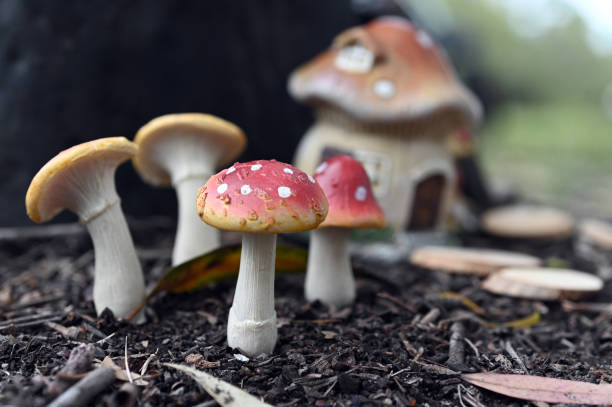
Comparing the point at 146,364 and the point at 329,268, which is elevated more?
the point at 329,268

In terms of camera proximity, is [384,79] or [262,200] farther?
[384,79]

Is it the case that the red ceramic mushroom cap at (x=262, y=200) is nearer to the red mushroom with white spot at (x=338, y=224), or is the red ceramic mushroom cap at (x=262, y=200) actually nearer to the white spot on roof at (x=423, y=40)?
the red mushroom with white spot at (x=338, y=224)

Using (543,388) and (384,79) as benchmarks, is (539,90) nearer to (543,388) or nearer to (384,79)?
(384,79)

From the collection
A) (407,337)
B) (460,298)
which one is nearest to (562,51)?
(460,298)

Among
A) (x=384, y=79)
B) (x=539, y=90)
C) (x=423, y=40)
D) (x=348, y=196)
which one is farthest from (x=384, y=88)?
(x=539, y=90)

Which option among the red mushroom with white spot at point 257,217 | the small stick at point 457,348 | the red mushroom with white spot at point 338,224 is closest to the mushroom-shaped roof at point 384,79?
the red mushroom with white spot at point 338,224

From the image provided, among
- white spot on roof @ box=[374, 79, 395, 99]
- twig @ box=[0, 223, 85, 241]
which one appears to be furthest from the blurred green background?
twig @ box=[0, 223, 85, 241]

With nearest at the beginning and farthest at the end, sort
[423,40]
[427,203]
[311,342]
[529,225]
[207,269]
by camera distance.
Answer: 1. [311,342]
2. [207,269]
3. [423,40]
4. [427,203]
5. [529,225]
